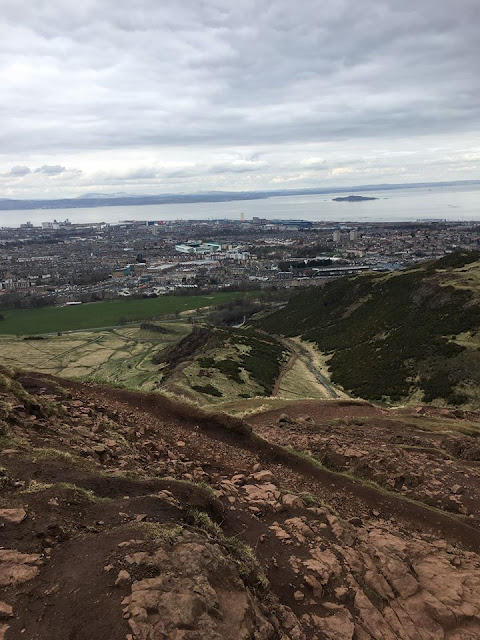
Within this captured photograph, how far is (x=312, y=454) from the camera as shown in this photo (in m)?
14.2

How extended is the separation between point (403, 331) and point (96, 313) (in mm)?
70219

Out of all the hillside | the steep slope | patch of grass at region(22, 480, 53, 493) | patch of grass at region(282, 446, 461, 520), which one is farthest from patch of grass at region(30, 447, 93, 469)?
the hillside

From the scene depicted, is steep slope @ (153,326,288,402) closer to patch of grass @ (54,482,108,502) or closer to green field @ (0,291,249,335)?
patch of grass @ (54,482,108,502)

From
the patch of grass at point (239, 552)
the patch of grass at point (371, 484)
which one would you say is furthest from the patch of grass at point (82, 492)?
the patch of grass at point (371, 484)

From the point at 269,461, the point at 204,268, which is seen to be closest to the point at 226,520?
the point at 269,461

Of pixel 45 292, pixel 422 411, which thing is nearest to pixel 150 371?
pixel 422 411

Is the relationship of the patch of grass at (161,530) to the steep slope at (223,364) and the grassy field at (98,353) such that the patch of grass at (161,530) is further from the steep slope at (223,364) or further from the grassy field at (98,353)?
the grassy field at (98,353)

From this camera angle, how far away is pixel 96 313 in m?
94.8

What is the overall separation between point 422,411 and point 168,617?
67.5 ft

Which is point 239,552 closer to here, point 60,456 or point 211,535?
point 211,535

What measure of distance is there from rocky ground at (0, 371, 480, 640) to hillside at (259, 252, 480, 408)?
74.9 feet

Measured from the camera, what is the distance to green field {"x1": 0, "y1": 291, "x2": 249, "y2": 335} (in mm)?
84537

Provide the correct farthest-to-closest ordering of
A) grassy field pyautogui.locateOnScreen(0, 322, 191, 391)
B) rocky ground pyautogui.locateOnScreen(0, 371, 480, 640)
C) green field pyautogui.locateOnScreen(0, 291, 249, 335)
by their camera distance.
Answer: green field pyautogui.locateOnScreen(0, 291, 249, 335) < grassy field pyautogui.locateOnScreen(0, 322, 191, 391) < rocky ground pyautogui.locateOnScreen(0, 371, 480, 640)

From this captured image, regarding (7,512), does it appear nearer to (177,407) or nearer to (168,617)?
(168,617)
